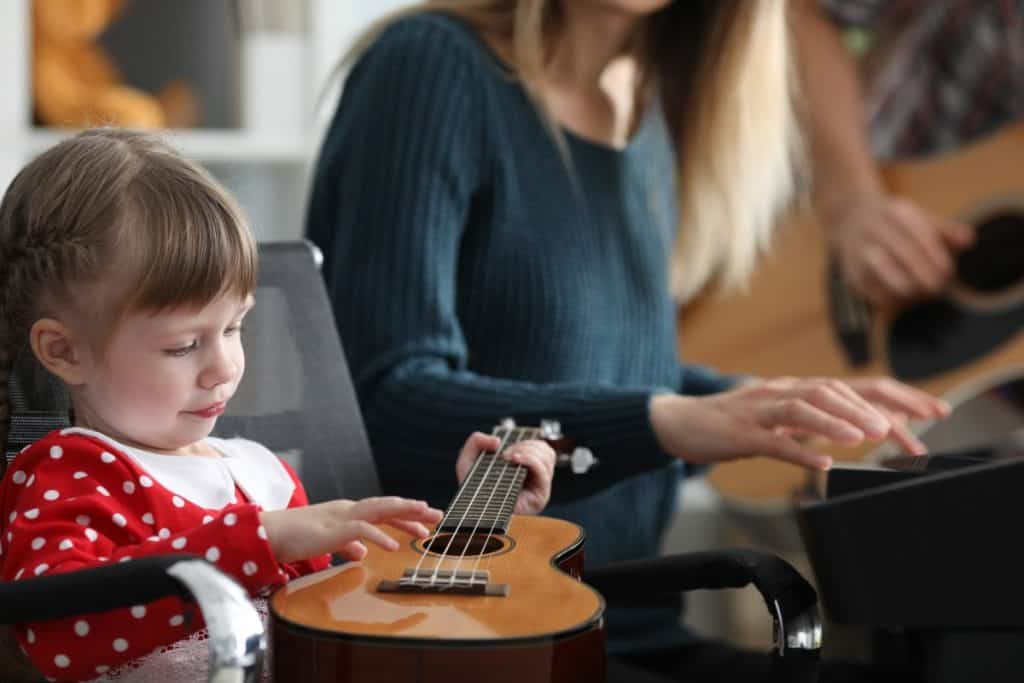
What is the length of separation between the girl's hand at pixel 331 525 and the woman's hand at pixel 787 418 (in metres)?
0.32

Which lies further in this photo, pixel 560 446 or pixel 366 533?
pixel 560 446

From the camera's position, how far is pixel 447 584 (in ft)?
2.11

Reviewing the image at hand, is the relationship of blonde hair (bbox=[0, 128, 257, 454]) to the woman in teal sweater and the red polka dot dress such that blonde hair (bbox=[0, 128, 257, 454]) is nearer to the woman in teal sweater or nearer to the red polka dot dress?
the red polka dot dress

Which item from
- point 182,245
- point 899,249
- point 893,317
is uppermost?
point 182,245

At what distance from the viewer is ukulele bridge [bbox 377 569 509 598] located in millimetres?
641

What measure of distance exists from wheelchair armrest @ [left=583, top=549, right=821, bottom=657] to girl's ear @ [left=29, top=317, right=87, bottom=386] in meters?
0.33

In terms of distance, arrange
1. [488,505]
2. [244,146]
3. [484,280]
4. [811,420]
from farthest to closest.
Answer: [244,146] → [484,280] → [811,420] → [488,505]

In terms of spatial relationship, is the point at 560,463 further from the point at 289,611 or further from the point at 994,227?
the point at 994,227

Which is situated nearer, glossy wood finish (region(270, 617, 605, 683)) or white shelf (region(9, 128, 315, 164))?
glossy wood finish (region(270, 617, 605, 683))

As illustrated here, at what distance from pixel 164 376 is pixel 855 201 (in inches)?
52.6

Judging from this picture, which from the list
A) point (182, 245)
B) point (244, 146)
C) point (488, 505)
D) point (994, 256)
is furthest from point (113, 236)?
point (994, 256)

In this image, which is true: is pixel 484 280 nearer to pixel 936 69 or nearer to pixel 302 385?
pixel 302 385

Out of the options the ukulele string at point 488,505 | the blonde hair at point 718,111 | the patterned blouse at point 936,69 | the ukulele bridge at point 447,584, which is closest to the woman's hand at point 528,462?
the ukulele string at point 488,505

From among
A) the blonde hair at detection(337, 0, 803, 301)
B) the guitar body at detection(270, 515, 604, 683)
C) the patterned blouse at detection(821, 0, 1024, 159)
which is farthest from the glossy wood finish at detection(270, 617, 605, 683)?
the patterned blouse at detection(821, 0, 1024, 159)
